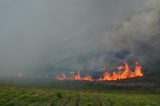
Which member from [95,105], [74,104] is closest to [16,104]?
[74,104]

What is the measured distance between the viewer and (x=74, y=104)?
262 feet

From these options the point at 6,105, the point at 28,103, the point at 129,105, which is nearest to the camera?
the point at 6,105

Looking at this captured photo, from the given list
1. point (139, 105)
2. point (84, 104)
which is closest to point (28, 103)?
point (84, 104)

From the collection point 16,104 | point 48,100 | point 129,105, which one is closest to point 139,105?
point 129,105

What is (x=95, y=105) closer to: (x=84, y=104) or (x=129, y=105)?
(x=84, y=104)

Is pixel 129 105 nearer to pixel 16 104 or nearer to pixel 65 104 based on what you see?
pixel 65 104

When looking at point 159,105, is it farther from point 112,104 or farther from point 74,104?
point 74,104

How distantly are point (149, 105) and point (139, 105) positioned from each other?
309cm

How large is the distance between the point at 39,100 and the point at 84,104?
522 inches

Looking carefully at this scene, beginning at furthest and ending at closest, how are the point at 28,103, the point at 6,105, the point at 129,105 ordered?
the point at 129,105 → the point at 28,103 → the point at 6,105

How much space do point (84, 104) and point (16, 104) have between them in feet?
58.6

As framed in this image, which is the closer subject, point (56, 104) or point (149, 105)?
point (56, 104)

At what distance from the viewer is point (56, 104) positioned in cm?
7775

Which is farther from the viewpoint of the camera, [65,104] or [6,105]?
[65,104]
